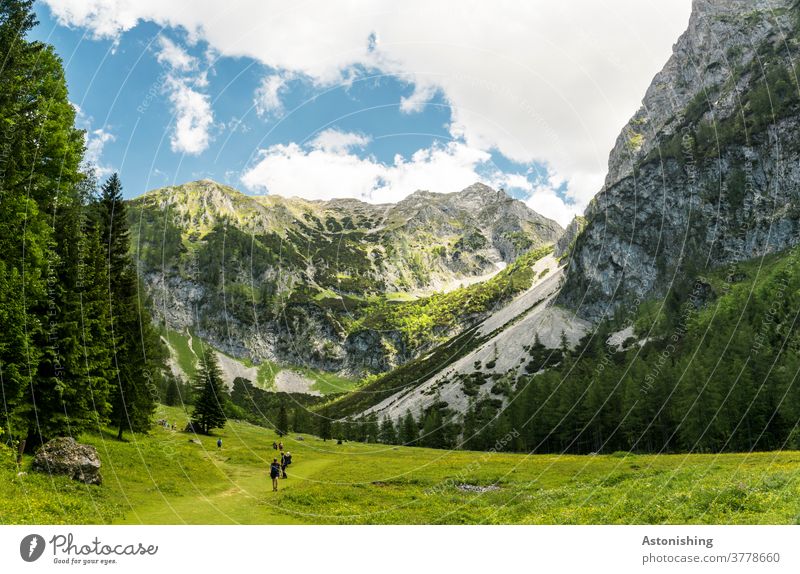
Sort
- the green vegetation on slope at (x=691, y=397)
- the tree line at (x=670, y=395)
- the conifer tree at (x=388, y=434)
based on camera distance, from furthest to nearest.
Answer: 1. the conifer tree at (x=388, y=434)
2. the tree line at (x=670, y=395)
3. the green vegetation on slope at (x=691, y=397)

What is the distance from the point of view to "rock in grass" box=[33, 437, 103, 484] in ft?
80.5

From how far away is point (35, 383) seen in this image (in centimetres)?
2911

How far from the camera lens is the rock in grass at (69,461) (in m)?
24.5

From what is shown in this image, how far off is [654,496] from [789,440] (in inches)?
2172

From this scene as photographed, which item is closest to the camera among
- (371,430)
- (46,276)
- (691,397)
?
(46,276)

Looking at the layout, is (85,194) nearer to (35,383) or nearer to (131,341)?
(131,341)

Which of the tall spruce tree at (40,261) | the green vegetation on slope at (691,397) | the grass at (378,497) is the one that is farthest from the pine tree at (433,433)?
the tall spruce tree at (40,261)

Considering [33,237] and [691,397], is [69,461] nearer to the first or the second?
[33,237]

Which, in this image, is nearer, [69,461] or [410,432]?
[69,461]

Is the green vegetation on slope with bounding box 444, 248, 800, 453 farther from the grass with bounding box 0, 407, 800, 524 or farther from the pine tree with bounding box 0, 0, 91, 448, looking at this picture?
the pine tree with bounding box 0, 0, 91, 448

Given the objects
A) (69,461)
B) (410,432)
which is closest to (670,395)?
(410,432)

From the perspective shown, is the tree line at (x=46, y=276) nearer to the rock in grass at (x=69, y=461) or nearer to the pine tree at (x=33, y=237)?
the pine tree at (x=33, y=237)

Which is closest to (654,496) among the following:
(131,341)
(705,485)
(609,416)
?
(705,485)

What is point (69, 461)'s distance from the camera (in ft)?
81.1
